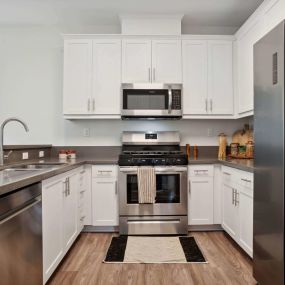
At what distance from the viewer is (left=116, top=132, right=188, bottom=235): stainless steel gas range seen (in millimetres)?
2812

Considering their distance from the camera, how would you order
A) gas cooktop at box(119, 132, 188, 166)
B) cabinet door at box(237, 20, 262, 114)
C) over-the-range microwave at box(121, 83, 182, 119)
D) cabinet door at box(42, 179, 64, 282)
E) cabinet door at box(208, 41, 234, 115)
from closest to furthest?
cabinet door at box(42, 179, 64, 282) → cabinet door at box(237, 20, 262, 114) → over-the-range microwave at box(121, 83, 182, 119) → cabinet door at box(208, 41, 234, 115) → gas cooktop at box(119, 132, 188, 166)

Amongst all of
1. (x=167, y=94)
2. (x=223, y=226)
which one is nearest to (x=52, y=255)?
(x=223, y=226)

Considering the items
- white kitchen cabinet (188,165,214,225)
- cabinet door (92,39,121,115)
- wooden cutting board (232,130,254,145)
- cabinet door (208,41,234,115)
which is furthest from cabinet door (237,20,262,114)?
cabinet door (92,39,121,115)

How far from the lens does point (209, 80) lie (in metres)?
3.08

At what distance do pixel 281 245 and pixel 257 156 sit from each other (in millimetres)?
579

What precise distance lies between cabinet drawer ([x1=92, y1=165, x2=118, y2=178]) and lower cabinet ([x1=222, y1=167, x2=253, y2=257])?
1221 millimetres

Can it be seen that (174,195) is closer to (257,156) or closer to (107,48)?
(257,156)

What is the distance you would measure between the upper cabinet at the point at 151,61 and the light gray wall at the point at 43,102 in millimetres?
617

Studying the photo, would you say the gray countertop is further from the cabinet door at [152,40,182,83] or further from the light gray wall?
the cabinet door at [152,40,182,83]

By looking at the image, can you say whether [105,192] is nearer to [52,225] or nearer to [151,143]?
[151,143]

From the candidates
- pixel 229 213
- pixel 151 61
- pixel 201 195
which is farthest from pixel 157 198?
pixel 151 61

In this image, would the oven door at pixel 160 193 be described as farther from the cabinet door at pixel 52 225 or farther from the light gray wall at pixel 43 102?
the cabinet door at pixel 52 225

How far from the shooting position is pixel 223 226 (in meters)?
2.83

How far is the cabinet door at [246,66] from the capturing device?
8.50ft
